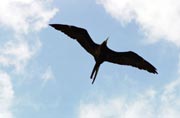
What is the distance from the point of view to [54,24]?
28.8 metres

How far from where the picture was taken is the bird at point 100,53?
28172mm

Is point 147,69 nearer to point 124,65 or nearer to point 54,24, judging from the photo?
point 124,65

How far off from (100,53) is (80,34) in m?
2.05

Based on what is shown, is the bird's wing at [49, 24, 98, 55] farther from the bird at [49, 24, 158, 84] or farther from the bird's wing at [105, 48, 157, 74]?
the bird's wing at [105, 48, 157, 74]

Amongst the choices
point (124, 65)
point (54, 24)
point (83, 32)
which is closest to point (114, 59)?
point (124, 65)

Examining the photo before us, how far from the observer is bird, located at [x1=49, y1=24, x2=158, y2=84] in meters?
28.2

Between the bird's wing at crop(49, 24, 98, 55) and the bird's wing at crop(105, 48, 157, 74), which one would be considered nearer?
the bird's wing at crop(49, 24, 98, 55)

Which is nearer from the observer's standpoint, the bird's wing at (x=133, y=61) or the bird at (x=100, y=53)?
the bird at (x=100, y=53)

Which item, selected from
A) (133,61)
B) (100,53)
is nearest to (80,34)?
(100,53)

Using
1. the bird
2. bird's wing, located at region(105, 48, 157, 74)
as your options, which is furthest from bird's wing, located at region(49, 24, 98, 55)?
bird's wing, located at region(105, 48, 157, 74)

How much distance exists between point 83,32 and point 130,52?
3.49 metres

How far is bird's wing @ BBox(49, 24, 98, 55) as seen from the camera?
28902 mm

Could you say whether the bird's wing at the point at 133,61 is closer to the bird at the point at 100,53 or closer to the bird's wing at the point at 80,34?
the bird at the point at 100,53

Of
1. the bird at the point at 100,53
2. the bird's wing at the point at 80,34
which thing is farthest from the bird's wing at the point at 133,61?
the bird's wing at the point at 80,34
